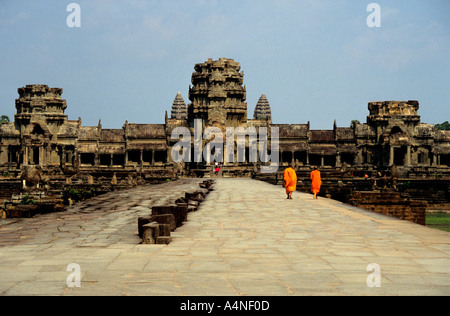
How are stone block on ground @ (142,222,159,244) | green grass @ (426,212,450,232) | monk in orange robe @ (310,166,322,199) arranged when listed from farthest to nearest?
green grass @ (426,212,450,232) < monk in orange robe @ (310,166,322,199) < stone block on ground @ (142,222,159,244)

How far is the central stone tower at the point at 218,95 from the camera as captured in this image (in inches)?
2351

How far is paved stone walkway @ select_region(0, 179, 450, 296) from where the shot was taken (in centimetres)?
427

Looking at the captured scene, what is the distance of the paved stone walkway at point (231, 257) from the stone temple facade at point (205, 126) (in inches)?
1979

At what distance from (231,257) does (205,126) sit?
53819mm

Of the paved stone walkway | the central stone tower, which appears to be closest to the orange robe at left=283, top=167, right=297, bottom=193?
the paved stone walkway

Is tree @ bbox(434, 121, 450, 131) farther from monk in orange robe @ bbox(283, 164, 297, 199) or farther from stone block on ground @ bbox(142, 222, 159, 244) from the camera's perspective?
stone block on ground @ bbox(142, 222, 159, 244)

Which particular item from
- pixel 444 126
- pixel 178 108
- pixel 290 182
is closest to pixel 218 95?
pixel 290 182

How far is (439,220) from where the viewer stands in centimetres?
3350

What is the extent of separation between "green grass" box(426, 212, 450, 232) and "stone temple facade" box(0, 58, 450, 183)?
70.0 ft

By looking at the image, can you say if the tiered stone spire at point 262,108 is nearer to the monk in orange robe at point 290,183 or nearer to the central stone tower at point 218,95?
the central stone tower at point 218,95

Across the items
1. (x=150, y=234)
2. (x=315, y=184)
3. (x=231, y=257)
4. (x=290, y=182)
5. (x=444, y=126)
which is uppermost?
(x=444, y=126)

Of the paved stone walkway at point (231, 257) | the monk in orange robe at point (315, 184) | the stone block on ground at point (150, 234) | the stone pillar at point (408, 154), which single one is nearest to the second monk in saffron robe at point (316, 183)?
the monk in orange robe at point (315, 184)

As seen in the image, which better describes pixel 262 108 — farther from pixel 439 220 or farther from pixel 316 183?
pixel 316 183
